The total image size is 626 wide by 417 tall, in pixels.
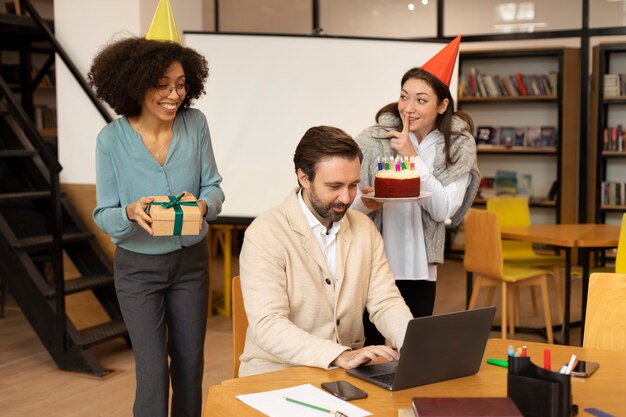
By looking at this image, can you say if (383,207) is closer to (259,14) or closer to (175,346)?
(175,346)

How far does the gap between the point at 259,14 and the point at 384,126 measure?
4942 mm

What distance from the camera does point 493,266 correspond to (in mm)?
4891

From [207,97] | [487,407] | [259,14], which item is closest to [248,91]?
[207,97]

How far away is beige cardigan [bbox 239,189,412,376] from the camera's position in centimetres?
213

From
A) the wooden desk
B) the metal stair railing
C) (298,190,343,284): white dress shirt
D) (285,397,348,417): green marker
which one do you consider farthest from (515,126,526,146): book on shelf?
(285,397,348,417): green marker

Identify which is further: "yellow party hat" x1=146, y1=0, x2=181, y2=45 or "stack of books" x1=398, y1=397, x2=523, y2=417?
"yellow party hat" x1=146, y1=0, x2=181, y2=45

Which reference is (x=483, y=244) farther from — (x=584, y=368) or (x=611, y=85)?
(x=611, y=85)

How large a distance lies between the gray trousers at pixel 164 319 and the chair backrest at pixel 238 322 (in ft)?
1.38

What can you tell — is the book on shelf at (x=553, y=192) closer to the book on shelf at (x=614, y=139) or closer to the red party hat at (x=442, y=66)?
the book on shelf at (x=614, y=139)

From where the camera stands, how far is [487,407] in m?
1.49

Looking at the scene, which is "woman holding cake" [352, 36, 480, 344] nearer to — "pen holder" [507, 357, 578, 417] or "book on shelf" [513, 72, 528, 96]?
"pen holder" [507, 357, 578, 417]

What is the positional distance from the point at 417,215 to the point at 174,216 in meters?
0.87

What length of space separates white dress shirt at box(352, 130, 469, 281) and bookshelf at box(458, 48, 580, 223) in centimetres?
549

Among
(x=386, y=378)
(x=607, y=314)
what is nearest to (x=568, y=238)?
(x=607, y=314)
